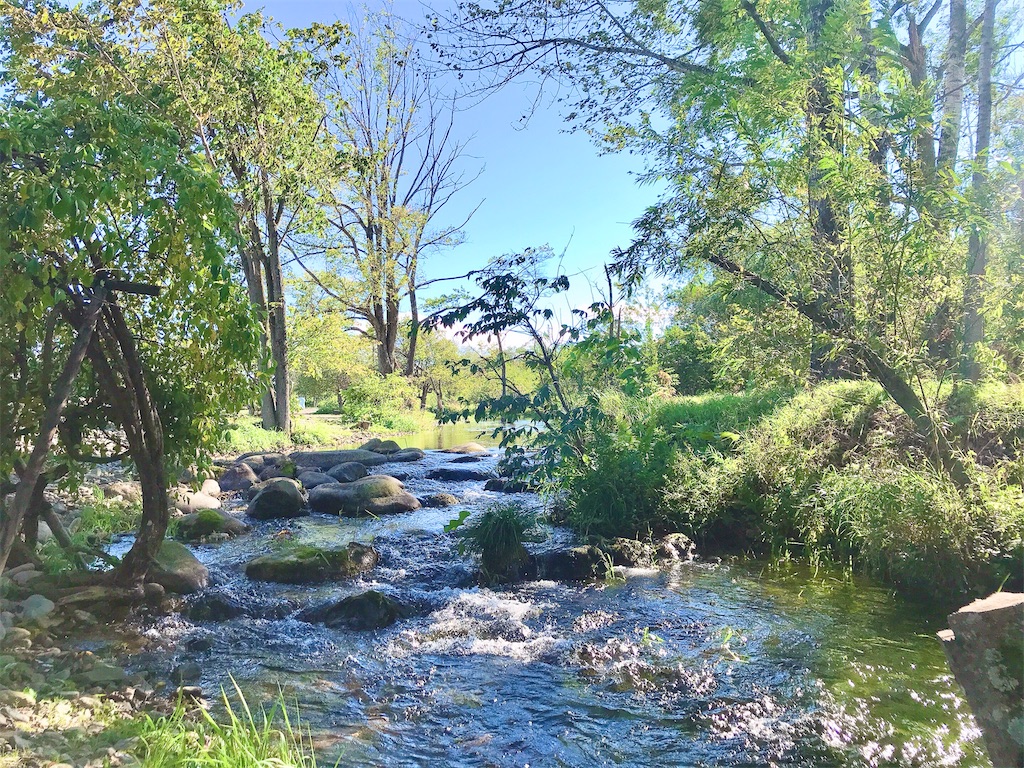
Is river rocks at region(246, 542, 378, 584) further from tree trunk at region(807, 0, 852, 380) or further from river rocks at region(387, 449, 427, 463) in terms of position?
river rocks at region(387, 449, 427, 463)

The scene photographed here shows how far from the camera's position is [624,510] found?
322 inches

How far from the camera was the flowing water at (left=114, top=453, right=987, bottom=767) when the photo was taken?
370cm

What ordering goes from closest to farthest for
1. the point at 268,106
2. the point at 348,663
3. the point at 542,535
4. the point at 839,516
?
the point at 348,663
the point at 839,516
the point at 542,535
the point at 268,106

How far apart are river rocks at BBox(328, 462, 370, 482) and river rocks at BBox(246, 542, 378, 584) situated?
6.07 metres

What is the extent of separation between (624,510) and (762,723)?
4.31 meters

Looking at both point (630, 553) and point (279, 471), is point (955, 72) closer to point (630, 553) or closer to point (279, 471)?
point (630, 553)

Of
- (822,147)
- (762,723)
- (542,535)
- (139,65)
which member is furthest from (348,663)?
(139,65)

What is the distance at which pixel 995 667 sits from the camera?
7.77 feet

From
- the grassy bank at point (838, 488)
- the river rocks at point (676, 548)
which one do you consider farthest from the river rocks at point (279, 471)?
the river rocks at point (676, 548)

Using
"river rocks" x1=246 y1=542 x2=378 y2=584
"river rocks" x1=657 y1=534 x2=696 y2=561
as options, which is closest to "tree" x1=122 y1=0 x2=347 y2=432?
"river rocks" x1=246 y1=542 x2=378 y2=584

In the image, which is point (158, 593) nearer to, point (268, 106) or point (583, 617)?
point (583, 617)

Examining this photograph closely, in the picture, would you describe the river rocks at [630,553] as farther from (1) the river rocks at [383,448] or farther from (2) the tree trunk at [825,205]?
(1) the river rocks at [383,448]

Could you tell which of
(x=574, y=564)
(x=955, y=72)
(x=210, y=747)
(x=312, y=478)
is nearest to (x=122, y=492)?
(x=312, y=478)

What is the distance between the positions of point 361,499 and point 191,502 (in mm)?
2740
